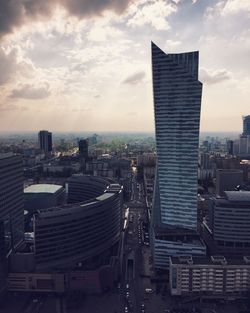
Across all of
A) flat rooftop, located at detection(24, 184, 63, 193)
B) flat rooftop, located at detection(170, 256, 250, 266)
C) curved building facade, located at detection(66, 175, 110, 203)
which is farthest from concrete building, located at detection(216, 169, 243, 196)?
flat rooftop, located at detection(170, 256, 250, 266)

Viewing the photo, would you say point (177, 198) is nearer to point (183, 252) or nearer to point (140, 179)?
point (183, 252)

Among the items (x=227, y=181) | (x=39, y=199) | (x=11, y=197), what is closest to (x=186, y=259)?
(x=11, y=197)

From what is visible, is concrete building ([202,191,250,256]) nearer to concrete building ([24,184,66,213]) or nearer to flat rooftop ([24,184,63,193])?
concrete building ([24,184,66,213])

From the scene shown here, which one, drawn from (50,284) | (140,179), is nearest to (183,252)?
(50,284)

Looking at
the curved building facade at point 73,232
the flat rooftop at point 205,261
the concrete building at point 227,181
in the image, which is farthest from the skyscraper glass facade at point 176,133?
the concrete building at point 227,181

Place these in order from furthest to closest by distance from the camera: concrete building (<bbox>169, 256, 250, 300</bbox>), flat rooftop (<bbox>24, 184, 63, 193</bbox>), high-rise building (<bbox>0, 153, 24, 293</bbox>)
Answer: flat rooftop (<bbox>24, 184, 63, 193</bbox>) → high-rise building (<bbox>0, 153, 24, 293</bbox>) → concrete building (<bbox>169, 256, 250, 300</bbox>)

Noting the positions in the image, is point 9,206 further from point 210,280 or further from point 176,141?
point 210,280

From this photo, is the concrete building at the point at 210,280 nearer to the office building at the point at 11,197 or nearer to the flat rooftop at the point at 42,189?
the office building at the point at 11,197
